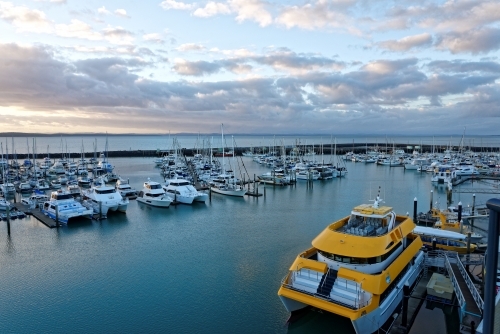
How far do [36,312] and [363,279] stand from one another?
1436cm

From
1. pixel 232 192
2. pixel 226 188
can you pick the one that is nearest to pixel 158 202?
pixel 232 192

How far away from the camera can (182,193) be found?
38.9 m

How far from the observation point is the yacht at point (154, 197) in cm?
3728

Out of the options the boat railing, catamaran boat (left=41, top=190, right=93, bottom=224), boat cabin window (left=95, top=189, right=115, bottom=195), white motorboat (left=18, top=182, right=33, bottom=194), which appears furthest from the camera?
white motorboat (left=18, top=182, right=33, bottom=194)

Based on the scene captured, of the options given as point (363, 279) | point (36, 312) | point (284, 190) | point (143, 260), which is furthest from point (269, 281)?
point (284, 190)

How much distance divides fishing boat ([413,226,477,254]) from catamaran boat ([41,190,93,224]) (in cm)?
2648

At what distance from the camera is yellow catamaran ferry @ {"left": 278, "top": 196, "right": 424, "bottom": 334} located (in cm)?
1268

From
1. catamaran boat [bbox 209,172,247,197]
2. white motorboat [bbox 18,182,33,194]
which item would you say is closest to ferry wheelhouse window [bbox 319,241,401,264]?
catamaran boat [bbox 209,172,247,197]

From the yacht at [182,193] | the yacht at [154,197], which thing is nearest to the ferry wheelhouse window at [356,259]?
the yacht at [154,197]

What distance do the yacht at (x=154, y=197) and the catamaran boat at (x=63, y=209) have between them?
690cm

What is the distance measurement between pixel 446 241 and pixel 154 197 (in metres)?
27.2

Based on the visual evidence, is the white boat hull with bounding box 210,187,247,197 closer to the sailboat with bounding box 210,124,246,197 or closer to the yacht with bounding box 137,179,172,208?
the sailboat with bounding box 210,124,246,197

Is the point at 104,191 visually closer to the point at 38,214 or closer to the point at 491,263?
the point at 38,214

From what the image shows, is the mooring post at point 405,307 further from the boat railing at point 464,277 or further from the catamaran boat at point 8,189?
the catamaran boat at point 8,189
